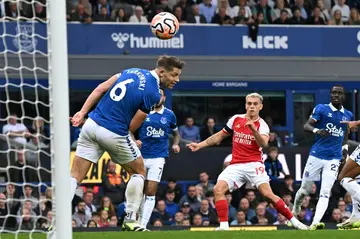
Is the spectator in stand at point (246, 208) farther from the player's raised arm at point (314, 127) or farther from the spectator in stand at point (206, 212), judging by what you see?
the player's raised arm at point (314, 127)

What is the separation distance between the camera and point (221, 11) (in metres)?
27.8

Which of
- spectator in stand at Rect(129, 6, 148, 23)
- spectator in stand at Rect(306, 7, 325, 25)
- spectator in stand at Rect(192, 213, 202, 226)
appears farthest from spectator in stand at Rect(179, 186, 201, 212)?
spectator in stand at Rect(306, 7, 325, 25)

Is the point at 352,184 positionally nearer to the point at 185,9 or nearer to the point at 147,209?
the point at 147,209

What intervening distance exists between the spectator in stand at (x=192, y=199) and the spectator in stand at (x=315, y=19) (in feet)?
25.6

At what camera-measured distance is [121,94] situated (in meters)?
13.0

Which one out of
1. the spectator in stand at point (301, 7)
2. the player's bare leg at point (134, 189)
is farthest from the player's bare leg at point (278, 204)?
the spectator in stand at point (301, 7)

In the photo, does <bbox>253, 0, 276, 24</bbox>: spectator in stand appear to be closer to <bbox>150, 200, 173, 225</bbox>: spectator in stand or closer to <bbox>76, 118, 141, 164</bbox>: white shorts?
<bbox>150, 200, 173, 225</bbox>: spectator in stand

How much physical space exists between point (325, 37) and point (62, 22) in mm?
20064

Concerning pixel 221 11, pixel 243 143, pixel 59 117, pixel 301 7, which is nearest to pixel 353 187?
pixel 243 143

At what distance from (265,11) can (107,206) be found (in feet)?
29.8

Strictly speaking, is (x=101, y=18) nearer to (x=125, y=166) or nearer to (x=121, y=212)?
(x=121, y=212)

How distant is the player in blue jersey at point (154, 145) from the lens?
17891mm

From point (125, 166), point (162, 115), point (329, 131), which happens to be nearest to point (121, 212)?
point (162, 115)

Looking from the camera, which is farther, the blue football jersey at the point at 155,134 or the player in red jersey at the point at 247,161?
the blue football jersey at the point at 155,134
